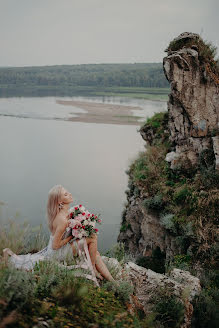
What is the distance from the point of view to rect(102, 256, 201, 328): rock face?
3894mm

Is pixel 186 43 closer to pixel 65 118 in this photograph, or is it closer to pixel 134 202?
pixel 134 202

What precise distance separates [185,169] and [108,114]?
30446 mm

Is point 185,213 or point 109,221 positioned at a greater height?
point 185,213

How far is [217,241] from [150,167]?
3.99 m

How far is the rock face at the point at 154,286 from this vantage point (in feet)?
12.8

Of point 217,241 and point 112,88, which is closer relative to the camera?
point 217,241

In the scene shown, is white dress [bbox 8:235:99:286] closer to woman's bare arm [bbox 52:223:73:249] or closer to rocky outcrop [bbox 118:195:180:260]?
woman's bare arm [bbox 52:223:73:249]

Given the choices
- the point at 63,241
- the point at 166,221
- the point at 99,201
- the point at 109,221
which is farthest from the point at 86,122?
the point at 63,241

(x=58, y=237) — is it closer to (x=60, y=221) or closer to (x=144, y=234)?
(x=60, y=221)

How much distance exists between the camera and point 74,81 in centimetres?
8488

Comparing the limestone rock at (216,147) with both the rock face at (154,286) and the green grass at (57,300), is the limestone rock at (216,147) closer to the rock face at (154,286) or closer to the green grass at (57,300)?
the rock face at (154,286)

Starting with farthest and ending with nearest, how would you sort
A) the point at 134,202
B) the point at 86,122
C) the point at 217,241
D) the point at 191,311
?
1. the point at 86,122
2. the point at 134,202
3. the point at 217,241
4. the point at 191,311

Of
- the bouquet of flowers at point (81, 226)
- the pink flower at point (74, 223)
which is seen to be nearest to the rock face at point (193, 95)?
the bouquet of flowers at point (81, 226)

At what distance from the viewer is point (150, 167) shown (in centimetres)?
1073
